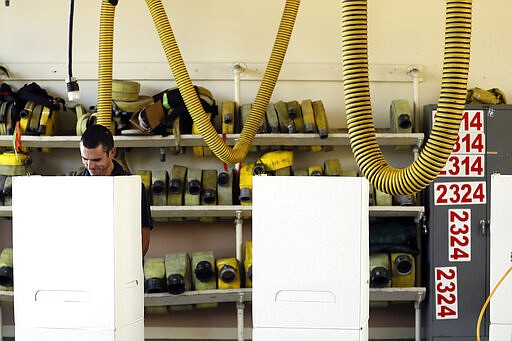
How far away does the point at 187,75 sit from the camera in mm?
4363

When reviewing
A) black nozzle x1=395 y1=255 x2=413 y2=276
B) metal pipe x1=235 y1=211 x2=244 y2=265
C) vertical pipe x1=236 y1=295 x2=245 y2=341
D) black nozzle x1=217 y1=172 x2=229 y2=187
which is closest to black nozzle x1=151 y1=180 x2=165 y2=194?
black nozzle x1=217 y1=172 x2=229 y2=187

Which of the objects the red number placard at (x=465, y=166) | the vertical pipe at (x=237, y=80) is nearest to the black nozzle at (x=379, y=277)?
the red number placard at (x=465, y=166)

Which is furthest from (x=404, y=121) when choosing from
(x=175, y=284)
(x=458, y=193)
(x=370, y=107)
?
(x=370, y=107)

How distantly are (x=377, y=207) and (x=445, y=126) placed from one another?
349 cm

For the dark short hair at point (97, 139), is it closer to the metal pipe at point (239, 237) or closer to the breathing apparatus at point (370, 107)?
the breathing apparatus at point (370, 107)

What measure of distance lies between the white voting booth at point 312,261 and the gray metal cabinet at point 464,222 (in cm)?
350

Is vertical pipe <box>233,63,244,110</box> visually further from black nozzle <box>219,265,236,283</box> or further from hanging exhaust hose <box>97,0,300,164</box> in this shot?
black nozzle <box>219,265,236,283</box>

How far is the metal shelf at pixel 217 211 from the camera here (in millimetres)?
5328

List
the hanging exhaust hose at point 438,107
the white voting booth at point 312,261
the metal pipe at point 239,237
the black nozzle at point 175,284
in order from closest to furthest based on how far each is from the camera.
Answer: the hanging exhaust hose at point 438,107, the white voting booth at point 312,261, the black nozzle at point 175,284, the metal pipe at point 239,237

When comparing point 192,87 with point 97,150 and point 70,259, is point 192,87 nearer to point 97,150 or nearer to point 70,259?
point 97,150

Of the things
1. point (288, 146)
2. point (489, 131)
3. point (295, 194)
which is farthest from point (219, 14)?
point (295, 194)

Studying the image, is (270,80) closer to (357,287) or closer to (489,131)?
(489,131)

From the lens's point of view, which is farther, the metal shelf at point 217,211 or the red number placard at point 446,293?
the red number placard at point 446,293

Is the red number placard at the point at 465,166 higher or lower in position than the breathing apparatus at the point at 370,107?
lower
